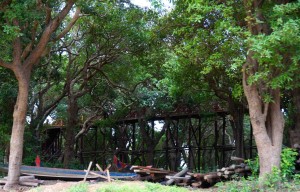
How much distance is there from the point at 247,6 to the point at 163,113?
1297 cm

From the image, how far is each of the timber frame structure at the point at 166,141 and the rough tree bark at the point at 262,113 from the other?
10.9 meters

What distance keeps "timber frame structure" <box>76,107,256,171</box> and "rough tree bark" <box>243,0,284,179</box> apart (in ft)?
35.8

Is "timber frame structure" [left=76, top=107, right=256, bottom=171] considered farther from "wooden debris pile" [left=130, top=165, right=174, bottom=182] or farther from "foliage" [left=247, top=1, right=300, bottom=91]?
"foliage" [left=247, top=1, right=300, bottom=91]

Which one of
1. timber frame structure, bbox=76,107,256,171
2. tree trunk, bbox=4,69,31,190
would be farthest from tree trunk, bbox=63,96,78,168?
tree trunk, bbox=4,69,31,190

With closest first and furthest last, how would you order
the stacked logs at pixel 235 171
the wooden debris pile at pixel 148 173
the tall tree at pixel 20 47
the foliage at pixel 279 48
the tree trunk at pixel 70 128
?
the foliage at pixel 279 48 < the tall tree at pixel 20 47 < the stacked logs at pixel 235 171 < the wooden debris pile at pixel 148 173 < the tree trunk at pixel 70 128

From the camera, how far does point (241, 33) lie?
10492 mm

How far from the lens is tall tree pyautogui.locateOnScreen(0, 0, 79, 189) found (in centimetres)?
1219

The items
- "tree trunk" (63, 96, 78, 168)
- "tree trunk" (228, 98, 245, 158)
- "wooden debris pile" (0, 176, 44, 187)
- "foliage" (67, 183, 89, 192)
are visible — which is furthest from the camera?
"tree trunk" (63, 96, 78, 168)

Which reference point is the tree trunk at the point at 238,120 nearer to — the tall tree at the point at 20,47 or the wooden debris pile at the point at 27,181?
the tall tree at the point at 20,47

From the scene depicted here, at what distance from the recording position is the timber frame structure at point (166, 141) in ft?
79.8

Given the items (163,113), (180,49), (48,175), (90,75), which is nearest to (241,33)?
(180,49)

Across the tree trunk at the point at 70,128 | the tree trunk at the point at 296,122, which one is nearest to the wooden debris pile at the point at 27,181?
the tree trunk at the point at 70,128

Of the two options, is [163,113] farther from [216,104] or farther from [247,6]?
[247,6]

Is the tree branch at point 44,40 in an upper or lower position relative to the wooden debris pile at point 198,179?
upper
